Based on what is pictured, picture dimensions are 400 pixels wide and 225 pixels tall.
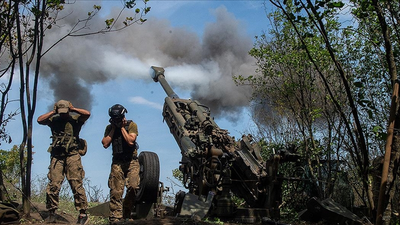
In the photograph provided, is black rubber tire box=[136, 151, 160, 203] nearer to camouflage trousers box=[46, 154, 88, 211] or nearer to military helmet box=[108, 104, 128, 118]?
camouflage trousers box=[46, 154, 88, 211]

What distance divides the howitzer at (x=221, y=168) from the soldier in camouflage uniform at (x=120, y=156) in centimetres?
110

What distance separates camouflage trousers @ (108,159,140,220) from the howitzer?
3.19 feet

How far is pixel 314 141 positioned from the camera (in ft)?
35.9

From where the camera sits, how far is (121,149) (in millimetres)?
7199

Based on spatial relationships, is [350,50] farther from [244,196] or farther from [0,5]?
[0,5]

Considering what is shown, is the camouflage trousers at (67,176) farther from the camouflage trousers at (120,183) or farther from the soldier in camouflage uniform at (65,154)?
the camouflage trousers at (120,183)

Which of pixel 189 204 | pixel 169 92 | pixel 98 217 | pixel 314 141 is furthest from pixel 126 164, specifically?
pixel 314 141

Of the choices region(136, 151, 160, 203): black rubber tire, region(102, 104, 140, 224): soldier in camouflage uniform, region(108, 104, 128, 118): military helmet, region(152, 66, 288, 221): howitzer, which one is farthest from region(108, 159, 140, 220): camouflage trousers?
region(152, 66, 288, 221): howitzer

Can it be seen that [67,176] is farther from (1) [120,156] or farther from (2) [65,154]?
(1) [120,156]

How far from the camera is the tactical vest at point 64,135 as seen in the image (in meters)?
7.16

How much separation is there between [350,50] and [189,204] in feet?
16.3

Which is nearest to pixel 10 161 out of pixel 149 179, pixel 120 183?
pixel 149 179

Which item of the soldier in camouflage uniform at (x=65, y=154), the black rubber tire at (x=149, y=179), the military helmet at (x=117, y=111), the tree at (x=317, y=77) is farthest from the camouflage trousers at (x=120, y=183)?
the tree at (x=317, y=77)

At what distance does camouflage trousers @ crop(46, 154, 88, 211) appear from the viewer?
22.8ft
